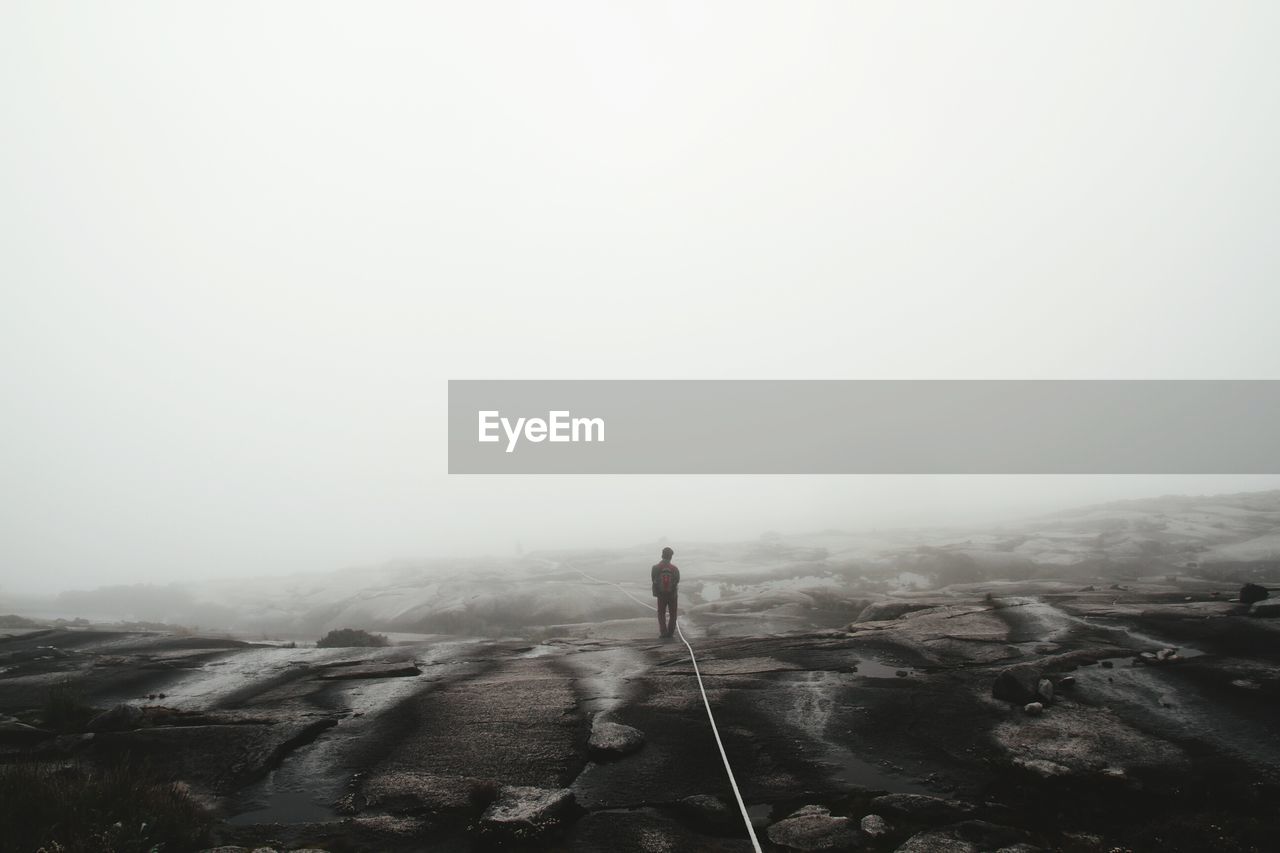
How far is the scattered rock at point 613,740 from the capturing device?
32.4 feet

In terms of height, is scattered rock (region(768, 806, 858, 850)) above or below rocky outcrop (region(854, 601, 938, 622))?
above

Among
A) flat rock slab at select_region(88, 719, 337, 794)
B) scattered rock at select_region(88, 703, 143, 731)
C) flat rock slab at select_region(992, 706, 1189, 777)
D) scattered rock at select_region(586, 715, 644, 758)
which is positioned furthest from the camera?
scattered rock at select_region(88, 703, 143, 731)

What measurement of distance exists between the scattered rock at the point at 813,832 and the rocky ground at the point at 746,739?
0.04 meters

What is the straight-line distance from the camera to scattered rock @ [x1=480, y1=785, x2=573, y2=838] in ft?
24.6

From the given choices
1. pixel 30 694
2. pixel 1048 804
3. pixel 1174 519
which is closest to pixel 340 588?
pixel 30 694

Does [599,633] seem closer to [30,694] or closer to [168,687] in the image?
[168,687]

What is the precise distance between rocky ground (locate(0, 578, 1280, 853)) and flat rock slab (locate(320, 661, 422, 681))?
0.16 metres

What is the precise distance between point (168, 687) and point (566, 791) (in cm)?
1269

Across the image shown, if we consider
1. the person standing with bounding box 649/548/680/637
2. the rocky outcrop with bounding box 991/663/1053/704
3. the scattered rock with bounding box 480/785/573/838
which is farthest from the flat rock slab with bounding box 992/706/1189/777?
the person standing with bounding box 649/548/680/637

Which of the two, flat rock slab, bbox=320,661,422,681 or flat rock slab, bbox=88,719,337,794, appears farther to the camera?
flat rock slab, bbox=320,661,422,681

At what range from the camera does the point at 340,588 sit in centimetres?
5466

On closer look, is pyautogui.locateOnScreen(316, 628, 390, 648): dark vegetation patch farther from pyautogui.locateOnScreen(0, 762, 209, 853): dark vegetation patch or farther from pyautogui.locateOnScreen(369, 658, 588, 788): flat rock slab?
pyautogui.locateOnScreen(0, 762, 209, 853): dark vegetation patch

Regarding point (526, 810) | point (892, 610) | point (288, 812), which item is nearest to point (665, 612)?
point (892, 610)

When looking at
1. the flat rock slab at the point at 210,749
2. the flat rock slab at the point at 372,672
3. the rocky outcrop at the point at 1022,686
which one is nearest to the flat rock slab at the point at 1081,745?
the rocky outcrop at the point at 1022,686
